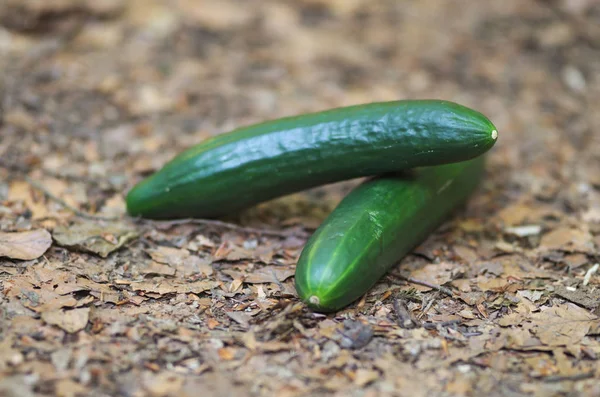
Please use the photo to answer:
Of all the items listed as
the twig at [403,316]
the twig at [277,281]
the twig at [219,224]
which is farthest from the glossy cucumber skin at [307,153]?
the twig at [403,316]

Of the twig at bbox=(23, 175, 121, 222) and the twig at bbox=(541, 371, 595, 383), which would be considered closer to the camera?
the twig at bbox=(541, 371, 595, 383)

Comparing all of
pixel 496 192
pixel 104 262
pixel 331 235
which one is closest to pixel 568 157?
pixel 496 192

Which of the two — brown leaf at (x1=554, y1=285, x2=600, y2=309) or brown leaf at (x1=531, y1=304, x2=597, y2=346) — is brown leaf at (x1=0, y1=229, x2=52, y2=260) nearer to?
brown leaf at (x1=531, y1=304, x2=597, y2=346)

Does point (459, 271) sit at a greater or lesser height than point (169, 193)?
lesser

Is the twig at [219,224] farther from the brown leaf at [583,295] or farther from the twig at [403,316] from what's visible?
the brown leaf at [583,295]

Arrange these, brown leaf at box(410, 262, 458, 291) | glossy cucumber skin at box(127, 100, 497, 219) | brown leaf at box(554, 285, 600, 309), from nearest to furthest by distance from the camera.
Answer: brown leaf at box(554, 285, 600, 309) → glossy cucumber skin at box(127, 100, 497, 219) → brown leaf at box(410, 262, 458, 291)

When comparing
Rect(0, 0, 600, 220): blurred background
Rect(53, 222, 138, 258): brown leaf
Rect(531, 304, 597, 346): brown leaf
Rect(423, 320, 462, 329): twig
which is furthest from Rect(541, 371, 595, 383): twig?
Rect(53, 222, 138, 258): brown leaf

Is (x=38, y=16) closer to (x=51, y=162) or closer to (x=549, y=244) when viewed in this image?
(x=51, y=162)
